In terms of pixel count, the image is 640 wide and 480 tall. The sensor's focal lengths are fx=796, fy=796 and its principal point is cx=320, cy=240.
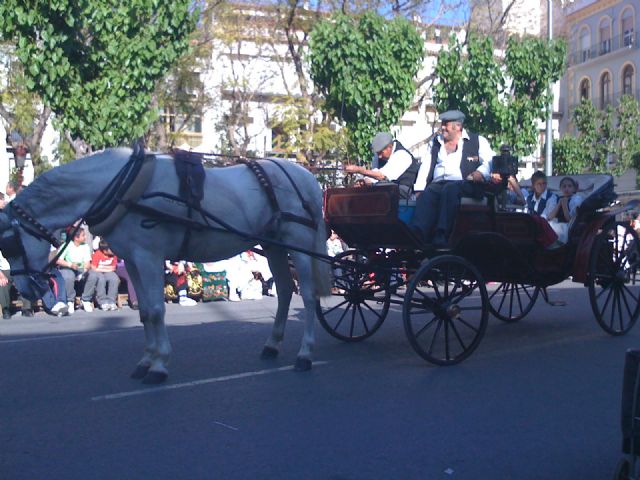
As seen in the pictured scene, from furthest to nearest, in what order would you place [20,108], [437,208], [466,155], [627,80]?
[627,80] < [20,108] < [466,155] < [437,208]

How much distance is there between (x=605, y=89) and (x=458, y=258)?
3895cm

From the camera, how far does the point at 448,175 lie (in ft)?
26.0

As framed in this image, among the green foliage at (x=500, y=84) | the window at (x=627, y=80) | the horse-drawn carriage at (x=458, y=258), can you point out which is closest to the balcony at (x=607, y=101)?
the window at (x=627, y=80)

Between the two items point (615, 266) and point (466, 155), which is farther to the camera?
point (615, 266)

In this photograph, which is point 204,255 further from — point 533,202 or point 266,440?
point 533,202

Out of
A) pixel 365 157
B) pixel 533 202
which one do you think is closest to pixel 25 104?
pixel 365 157

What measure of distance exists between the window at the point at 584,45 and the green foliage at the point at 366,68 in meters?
25.5

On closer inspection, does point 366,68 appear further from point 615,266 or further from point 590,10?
point 590,10

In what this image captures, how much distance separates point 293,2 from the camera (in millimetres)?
26922

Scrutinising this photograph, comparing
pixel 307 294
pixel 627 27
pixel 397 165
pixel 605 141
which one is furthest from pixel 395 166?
pixel 627 27

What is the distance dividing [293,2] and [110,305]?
16.7m

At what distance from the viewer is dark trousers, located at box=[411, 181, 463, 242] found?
743cm

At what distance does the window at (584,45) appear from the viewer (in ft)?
143

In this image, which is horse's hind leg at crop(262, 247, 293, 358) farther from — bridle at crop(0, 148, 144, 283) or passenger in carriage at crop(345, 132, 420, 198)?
bridle at crop(0, 148, 144, 283)
